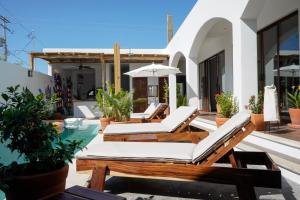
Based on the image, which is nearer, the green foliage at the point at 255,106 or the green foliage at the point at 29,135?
the green foliage at the point at 29,135

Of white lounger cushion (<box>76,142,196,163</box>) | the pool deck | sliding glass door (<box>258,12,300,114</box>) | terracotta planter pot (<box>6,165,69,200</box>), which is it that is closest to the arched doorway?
sliding glass door (<box>258,12,300,114</box>)

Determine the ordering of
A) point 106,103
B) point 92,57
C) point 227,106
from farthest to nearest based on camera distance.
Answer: point 92,57 < point 106,103 < point 227,106

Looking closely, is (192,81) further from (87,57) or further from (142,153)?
(142,153)

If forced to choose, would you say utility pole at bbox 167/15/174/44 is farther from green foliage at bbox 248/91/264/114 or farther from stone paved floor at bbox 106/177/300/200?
stone paved floor at bbox 106/177/300/200

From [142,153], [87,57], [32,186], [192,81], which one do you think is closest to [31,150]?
[32,186]

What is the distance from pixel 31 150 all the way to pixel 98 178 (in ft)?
2.56

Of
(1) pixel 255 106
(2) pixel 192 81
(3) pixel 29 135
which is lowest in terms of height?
(3) pixel 29 135

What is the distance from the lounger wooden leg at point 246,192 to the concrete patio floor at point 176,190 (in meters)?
0.36

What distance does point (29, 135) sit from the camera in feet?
7.13

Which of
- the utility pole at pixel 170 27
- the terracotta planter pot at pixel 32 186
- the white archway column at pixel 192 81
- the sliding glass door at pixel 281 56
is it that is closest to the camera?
the terracotta planter pot at pixel 32 186

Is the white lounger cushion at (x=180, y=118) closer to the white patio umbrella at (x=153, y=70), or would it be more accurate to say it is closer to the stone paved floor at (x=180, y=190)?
the stone paved floor at (x=180, y=190)

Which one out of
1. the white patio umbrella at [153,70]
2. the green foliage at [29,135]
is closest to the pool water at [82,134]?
the white patio umbrella at [153,70]

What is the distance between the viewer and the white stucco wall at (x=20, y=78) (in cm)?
972

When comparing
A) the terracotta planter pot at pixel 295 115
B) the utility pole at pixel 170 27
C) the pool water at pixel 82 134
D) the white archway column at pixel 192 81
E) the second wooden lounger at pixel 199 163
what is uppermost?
the utility pole at pixel 170 27
